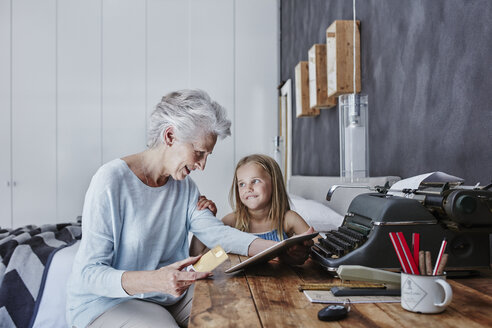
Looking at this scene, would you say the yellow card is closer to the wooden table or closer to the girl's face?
the wooden table

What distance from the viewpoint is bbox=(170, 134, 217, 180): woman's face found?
4.80 ft

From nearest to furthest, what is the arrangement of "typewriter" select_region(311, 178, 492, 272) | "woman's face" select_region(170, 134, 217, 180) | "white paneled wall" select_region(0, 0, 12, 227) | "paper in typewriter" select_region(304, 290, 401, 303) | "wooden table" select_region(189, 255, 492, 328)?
"wooden table" select_region(189, 255, 492, 328), "paper in typewriter" select_region(304, 290, 401, 303), "typewriter" select_region(311, 178, 492, 272), "woman's face" select_region(170, 134, 217, 180), "white paneled wall" select_region(0, 0, 12, 227)

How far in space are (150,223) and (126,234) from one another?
9 cm

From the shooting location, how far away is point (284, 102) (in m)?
5.05

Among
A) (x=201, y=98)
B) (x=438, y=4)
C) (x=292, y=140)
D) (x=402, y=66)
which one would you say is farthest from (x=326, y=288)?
(x=292, y=140)

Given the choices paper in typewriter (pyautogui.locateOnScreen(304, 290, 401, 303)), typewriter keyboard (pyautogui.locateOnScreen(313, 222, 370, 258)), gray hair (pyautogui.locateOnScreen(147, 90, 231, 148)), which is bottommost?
paper in typewriter (pyautogui.locateOnScreen(304, 290, 401, 303))

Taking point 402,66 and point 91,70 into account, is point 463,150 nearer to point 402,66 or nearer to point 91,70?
point 402,66

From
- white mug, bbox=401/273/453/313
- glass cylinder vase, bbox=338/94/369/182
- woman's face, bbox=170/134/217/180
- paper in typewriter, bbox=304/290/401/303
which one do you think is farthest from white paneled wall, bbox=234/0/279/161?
white mug, bbox=401/273/453/313

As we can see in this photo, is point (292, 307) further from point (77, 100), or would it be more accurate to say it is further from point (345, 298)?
point (77, 100)

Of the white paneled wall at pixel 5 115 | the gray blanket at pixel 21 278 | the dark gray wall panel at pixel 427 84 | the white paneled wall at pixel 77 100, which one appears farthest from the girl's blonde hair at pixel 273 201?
the white paneled wall at pixel 5 115

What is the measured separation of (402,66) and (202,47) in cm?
366

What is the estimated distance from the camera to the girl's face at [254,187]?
6.54 feet

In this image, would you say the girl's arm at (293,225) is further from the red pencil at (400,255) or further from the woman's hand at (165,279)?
the red pencil at (400,255)

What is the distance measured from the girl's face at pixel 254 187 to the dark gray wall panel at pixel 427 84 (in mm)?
606
